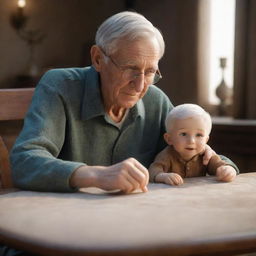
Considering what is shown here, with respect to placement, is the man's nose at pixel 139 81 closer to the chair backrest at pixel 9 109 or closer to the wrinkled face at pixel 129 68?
the wrinkled face at pixel 129 68

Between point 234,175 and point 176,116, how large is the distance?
0.95 ft

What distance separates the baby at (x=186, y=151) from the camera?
220cm

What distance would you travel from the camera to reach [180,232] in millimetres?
1492

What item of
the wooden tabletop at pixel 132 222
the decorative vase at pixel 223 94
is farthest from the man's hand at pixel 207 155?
the decorative vase at pixel 223 94

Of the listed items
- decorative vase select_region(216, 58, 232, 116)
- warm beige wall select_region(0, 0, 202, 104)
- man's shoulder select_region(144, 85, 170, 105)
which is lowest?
decorative vase select_region(216, 58, 232, 116)

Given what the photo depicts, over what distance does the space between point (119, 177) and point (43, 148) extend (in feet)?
1.30

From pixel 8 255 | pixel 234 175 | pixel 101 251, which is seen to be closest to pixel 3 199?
pixel 8 255

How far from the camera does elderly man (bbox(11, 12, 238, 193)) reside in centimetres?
200

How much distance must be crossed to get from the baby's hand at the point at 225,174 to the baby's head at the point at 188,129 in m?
0.10

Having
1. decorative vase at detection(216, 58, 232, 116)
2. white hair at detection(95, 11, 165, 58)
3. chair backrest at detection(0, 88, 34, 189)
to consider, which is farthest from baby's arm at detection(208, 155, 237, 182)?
decorative vase at detection(216, 58, 232, 116)

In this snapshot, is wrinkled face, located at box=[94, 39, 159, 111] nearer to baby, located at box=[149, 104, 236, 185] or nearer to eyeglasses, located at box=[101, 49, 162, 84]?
eyeglasses, located at box=[101, 49, 162, 84]

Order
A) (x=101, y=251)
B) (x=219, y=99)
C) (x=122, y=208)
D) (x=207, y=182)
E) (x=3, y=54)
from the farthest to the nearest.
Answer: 1. (x=3, y=54)
2. (x=219, y=99)
3. (x=207, y=182)
4. (x=122, y=208)
5. (x=101, y=251)

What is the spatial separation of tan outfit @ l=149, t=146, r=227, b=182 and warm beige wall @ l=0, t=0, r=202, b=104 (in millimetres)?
3919

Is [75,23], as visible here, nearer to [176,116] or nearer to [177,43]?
[177,43]
